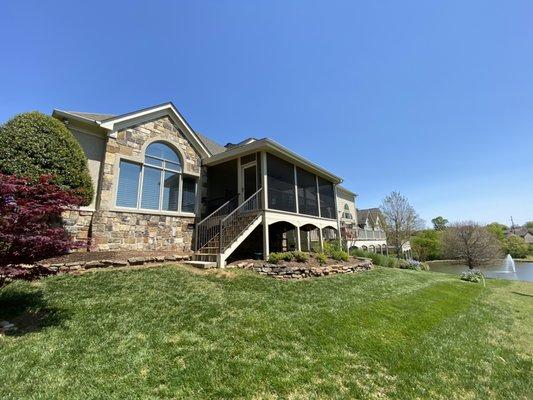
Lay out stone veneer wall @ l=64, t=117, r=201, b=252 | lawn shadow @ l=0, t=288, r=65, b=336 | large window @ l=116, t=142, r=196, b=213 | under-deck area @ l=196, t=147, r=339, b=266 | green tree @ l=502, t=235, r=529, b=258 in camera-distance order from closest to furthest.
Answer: lawn shadow @ l=0, t=288, r=65, b=336 < stone veneer wall @ l=64, t=117, r=201, b=252 < large window @ l=116, t=142, r=196, b=213 < under-deck area @ l=196, t=147, r=339, b=266 < green tree @ l=502, t=235, r=529, b=258

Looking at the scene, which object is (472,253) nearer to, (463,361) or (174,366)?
(463,361)

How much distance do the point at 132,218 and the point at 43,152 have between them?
310cm

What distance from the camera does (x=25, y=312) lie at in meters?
4.54

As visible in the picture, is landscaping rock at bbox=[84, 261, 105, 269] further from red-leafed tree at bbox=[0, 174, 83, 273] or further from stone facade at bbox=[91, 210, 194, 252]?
red-leafed tree at bbox=[0, 174, 83, 273]

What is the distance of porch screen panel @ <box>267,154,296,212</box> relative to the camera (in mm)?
10336

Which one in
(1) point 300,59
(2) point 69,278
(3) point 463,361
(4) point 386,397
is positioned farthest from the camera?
(1) point 300,59

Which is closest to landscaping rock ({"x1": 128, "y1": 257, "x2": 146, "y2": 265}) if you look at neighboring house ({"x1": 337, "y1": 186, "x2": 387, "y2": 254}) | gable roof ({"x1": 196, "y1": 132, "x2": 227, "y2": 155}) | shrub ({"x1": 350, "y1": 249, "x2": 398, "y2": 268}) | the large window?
the large window

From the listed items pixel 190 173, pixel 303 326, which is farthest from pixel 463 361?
pixel 190 173

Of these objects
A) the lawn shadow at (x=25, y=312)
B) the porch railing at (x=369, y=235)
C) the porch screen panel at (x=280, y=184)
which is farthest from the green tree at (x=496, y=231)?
the lawn shadow at (x=25, y=312)

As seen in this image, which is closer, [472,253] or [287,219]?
[287,219]

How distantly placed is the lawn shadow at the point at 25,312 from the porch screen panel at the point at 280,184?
691 cm

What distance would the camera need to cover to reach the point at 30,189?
445 centimetres

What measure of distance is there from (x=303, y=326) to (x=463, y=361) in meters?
2.64

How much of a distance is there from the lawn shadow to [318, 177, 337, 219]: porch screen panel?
37.6 ft
